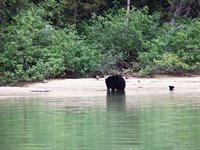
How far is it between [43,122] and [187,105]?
15.4 ft

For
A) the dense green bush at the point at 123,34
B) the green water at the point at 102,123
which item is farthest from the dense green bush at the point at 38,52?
the green water at the point at 102,123

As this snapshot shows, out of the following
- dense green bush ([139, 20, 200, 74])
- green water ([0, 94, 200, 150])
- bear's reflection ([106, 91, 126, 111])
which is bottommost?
bear's reflection ([106, 91, 126, 111])

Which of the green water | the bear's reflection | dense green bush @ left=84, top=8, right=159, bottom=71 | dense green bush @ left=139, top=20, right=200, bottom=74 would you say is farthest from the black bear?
dense green bush @ left=84, top=8, right=159, bottom=71

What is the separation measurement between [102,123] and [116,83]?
9.16m

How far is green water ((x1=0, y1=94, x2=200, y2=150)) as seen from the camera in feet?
42.0

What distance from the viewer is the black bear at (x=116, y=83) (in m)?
25.0

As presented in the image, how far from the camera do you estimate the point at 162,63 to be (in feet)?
95.8

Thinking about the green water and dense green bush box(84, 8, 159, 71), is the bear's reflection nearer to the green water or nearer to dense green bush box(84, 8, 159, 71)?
the green water

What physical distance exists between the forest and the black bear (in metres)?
3.49

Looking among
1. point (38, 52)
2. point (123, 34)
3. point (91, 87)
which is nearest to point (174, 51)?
point (123, 34)

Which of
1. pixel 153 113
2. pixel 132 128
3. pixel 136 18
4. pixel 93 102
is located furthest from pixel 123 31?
pixel 132 128

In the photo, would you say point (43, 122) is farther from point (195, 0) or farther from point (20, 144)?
point (195, 0)

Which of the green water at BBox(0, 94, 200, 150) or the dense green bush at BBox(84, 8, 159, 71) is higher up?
the dense green bush at BBox(84, 8, 159, 71)

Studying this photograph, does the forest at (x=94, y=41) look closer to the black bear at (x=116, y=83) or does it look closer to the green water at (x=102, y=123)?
the black bear at (x=116, y=83)
